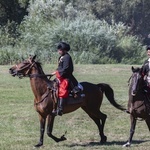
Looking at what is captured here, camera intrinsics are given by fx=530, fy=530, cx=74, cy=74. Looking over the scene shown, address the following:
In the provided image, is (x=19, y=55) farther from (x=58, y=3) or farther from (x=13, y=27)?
(x=58, y=3)

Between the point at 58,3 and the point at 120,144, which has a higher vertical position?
the point at 58,3

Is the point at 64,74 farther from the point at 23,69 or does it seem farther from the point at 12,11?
the point at 12,11

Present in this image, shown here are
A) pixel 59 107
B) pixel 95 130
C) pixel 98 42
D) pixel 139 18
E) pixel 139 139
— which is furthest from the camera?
pixel 139 18

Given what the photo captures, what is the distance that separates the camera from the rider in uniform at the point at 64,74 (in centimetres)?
1262

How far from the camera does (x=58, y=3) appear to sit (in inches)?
2665

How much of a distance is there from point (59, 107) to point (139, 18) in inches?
3284

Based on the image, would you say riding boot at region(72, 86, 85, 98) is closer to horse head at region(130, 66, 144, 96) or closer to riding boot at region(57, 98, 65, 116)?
riding boot at region(57, 98, 65, 116)

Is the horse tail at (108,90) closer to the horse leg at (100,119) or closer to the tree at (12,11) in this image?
the horse leg at (100,119)

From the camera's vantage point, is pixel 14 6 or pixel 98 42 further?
pixel 14 6

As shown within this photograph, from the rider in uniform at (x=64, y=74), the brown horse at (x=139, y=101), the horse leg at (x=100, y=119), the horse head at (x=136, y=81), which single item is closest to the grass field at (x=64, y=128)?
the horse leg at (x=100, y=119)

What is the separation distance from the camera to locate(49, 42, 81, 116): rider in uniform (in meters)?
12.6

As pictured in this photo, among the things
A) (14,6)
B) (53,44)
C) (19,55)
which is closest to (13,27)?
(14,6)

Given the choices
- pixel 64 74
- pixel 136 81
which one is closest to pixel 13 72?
pixel 64 74

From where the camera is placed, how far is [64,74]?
12633 mm
